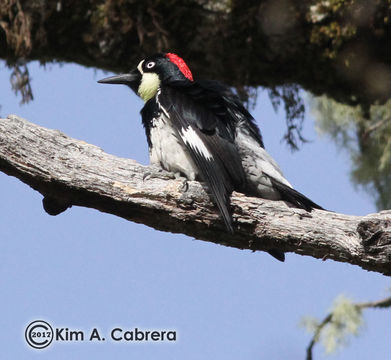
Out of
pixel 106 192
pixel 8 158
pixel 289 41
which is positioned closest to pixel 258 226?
pixel 106 192

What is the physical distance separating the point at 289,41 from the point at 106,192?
2477 millimetres

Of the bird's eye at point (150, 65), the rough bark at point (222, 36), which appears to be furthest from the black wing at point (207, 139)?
the rough bark at point (222, 36)

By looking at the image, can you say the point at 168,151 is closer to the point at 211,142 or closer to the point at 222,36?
the point at 211,142

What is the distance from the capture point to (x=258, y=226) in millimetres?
4160

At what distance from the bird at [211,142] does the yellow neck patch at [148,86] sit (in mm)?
206

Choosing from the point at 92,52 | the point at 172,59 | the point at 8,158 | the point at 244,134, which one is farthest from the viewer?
the point at 92,52

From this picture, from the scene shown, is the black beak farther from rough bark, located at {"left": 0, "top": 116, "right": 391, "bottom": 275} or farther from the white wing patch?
rough bark, located at {"left": 0, "top": 116, "right": 391, "bottom": 275}

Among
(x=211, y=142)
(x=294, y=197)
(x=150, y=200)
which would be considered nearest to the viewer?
(x=150, y=200)

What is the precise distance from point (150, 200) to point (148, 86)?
4.36 feet

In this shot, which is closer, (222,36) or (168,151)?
(168,151)

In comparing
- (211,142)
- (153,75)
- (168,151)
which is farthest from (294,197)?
(153,75)

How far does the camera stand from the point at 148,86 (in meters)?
5.29

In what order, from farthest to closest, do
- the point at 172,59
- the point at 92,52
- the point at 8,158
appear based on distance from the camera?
the point at 92,52
the point at 172,59
the point at 8,158

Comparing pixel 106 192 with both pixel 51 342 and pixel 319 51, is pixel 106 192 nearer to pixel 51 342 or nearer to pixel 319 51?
pixel 51 342
